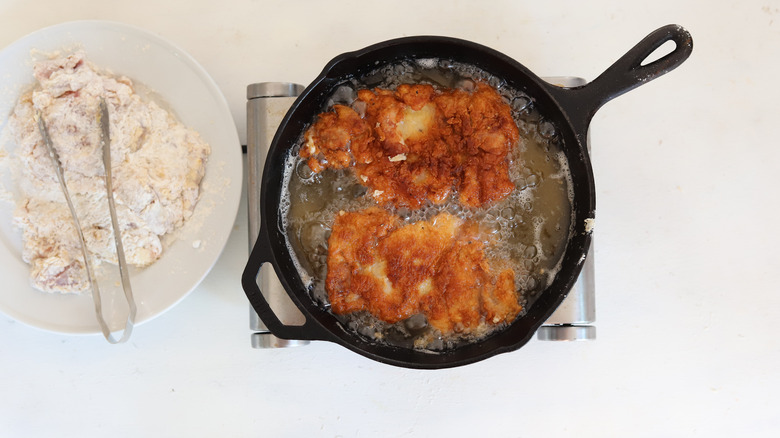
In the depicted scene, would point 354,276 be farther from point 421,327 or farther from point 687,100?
point 687,100

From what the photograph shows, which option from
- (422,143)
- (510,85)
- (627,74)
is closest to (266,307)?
(422,143)

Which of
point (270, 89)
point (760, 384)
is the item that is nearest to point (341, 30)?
point (270, 89)

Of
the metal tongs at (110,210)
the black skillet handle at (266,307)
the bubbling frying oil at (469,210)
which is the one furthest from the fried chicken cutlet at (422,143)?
the metal tongs at (110,210)

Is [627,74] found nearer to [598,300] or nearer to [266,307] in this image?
[598,300]

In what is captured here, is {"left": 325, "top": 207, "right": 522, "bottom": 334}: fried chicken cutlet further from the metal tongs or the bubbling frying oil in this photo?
the metal tongs

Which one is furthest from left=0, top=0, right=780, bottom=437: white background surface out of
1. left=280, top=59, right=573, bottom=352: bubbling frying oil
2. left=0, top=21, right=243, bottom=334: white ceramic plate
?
left=280, top=59, right=573, bottom=352: bubbling frying oil

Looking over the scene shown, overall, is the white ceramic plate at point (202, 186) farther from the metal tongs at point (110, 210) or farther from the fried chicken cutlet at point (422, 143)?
the fried chicken cutlet at point (422, 143)
